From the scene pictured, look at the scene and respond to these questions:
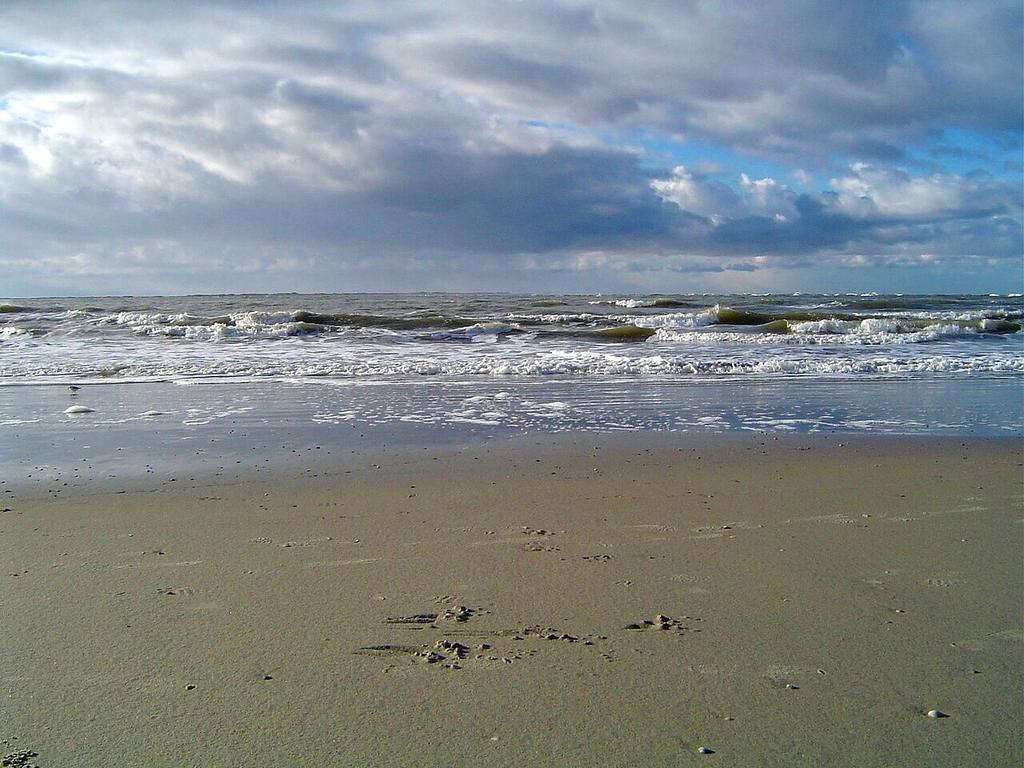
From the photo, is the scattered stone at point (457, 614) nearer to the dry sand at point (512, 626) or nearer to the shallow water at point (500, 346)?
the dry sand at point (512, 626)

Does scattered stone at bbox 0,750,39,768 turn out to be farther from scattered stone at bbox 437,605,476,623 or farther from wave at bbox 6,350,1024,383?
wave at bbox 6,350,1024,383

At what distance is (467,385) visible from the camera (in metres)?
13.4

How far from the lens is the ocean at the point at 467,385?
9148 millimetres

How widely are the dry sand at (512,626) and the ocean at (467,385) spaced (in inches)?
115

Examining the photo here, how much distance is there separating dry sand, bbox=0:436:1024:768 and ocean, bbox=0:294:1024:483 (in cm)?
291

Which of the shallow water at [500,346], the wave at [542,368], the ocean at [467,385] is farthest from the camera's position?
the shallow water at [500,346]

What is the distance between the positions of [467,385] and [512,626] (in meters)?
9.91

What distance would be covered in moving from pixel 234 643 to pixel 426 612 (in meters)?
0.92

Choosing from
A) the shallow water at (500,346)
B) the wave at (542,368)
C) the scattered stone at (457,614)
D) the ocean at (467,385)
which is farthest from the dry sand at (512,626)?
the shallow water at (500,346)

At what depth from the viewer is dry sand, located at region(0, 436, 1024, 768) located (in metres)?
2.73

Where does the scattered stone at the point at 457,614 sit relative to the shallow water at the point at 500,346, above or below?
below

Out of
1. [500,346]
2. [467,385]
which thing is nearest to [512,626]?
[467,385]

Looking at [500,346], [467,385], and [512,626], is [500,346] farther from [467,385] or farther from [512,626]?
[512,626]

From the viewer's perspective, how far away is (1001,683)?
3.13m
